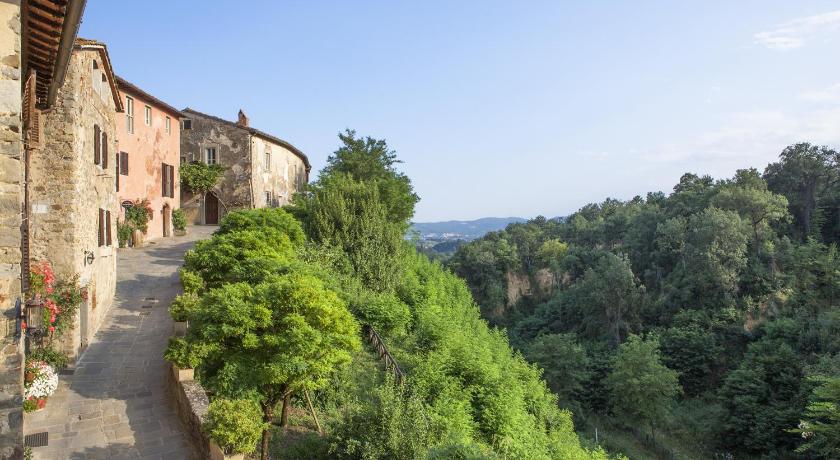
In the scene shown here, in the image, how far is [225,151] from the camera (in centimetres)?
2923

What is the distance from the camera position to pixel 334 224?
19.2m

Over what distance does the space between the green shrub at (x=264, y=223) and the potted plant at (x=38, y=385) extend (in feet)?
24.2

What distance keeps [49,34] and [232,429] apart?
222 inches

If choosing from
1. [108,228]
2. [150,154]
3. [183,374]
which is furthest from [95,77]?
[150,154]

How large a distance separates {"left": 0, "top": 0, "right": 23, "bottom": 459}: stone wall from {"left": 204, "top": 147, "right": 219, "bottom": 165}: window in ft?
85.6

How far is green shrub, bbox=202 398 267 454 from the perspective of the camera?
7.14 meters

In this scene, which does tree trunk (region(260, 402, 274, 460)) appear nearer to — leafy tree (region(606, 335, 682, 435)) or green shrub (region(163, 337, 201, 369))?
green shrub (region(163, 337, 201, 369))

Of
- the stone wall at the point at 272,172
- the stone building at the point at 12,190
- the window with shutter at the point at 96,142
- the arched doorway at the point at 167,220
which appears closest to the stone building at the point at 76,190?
the window with shutter at the point at 96,142

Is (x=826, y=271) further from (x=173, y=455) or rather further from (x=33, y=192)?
(x=33, y=192)

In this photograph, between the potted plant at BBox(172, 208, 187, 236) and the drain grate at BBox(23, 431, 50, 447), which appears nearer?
the drain grate at BBox(23, 431, 50, 447)

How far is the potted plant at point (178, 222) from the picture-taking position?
26438mm

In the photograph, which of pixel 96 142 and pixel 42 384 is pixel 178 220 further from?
pixel 42 384

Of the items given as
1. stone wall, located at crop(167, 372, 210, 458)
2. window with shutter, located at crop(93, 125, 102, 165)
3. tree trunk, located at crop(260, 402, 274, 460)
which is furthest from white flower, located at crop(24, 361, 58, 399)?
window with shutter, located at crop(93, 125, 102, 165)

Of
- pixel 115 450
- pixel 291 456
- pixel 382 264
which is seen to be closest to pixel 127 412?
pixel 115 450
